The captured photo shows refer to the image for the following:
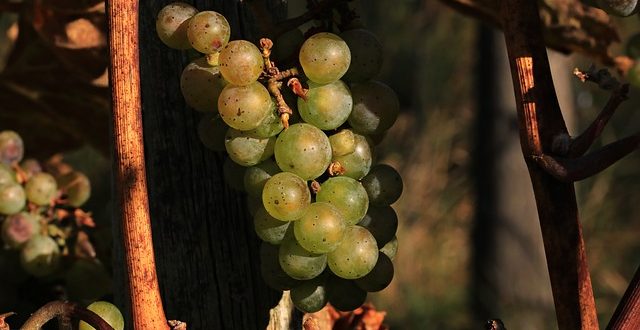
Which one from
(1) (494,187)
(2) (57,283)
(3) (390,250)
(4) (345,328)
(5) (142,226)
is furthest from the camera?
(1) (494,187)

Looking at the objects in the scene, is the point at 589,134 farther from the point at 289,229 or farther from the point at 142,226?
the point at 142,226

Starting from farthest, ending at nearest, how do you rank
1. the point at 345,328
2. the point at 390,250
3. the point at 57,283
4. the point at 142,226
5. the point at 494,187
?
the point at 494,187 < the point at 57,283 < the point at 345,328 < the point at 390,250 < the point at 142,226

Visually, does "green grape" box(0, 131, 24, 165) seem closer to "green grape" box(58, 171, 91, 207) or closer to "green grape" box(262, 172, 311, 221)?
"green grape" box(58, 171, 91, 207)

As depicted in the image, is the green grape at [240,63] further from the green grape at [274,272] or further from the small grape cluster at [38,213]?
the small grape cluster at [38,213]

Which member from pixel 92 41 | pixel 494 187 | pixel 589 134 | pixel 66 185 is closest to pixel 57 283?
pixel 66 185

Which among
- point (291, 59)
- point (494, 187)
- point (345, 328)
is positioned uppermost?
point (291, 59)

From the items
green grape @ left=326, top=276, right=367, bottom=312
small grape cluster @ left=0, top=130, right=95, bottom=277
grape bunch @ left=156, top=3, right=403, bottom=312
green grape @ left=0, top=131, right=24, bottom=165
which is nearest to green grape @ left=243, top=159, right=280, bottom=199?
grape bunch @ left=156, top=3, right=403, bottom=312

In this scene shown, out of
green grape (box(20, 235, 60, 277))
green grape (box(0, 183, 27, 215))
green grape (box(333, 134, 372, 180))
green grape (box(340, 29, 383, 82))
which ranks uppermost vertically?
green grape (box(340, 29, 383, 82))
